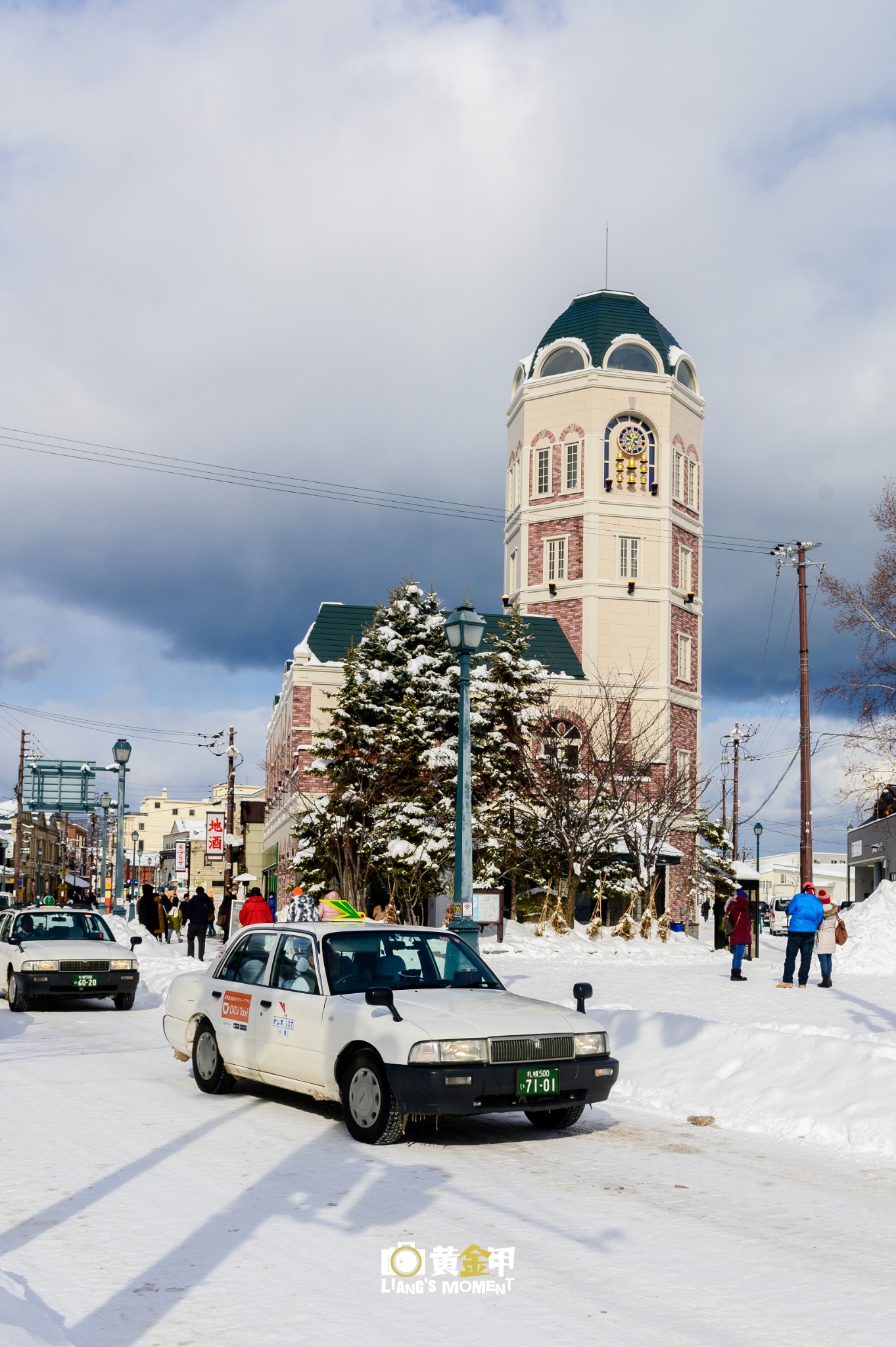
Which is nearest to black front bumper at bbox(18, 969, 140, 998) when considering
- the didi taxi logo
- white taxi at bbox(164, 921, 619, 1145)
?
white taxi at bbox(164, 921, 619, 1145)

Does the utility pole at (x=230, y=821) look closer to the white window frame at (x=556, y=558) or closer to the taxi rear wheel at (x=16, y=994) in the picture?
the white window frame at (x=556, y=558)

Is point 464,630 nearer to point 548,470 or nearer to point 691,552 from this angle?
point 548,470

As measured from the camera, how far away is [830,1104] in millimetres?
9594

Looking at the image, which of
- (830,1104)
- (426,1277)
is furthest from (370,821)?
(426,1277)

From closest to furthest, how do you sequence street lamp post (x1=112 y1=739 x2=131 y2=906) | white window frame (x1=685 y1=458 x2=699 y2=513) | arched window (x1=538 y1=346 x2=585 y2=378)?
street lamp post (x1=112 y1=739 x2=131 y2=906)
arched window (x1=538 y1=346 x2=585 y2=378)
white window frame (x1=685 y1=458 x2=699 y2=513)

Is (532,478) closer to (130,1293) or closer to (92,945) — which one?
(92,945)

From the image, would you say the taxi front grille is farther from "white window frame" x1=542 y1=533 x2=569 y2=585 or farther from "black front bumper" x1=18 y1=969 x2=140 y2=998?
"white window frame" x1=542 y1=533 x2=569 y2=585

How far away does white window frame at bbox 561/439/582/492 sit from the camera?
176 ft

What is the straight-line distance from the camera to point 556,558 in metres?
54.2

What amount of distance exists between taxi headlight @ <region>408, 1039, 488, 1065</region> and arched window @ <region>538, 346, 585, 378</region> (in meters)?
47.9

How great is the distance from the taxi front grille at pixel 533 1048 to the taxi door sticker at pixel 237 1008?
2569mm

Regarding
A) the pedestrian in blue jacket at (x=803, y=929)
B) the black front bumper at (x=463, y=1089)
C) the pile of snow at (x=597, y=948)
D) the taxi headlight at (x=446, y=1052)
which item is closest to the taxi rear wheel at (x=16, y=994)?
the black front bumper at (x=463, y=1089)

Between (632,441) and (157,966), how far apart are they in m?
34.0

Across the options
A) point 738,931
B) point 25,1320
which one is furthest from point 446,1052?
point 738,931
